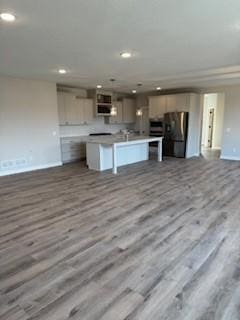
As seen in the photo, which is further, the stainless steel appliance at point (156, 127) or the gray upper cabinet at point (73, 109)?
the stainless steel appliance at point (156, 127)

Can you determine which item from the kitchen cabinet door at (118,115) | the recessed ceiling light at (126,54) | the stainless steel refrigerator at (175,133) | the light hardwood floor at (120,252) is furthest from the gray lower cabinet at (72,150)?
the recessed ceiling light at (126,54)

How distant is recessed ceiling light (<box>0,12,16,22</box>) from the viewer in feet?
8.20

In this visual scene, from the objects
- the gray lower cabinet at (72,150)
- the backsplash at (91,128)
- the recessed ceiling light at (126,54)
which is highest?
the recessed ceiling light at (126,54)

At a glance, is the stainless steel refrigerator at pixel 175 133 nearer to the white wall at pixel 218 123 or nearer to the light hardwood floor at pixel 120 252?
the white wall at pixel 218 123

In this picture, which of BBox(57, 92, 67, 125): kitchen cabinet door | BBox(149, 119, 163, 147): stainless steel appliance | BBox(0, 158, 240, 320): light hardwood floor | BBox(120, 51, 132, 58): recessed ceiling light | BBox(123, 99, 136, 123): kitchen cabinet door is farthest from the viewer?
BBox(123, 99, 136, 123): kitchen cabinet door

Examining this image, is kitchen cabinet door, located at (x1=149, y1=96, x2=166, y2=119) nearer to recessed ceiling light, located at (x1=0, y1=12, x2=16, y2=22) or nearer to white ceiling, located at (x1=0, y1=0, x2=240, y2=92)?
white ceiling, located at (x1=0, y1=0, x2=240, y2=92)

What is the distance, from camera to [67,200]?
4.30m

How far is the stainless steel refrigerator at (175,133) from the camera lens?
27.6 feet

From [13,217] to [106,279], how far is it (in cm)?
208

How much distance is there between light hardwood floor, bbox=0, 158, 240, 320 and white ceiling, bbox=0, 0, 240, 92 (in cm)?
262

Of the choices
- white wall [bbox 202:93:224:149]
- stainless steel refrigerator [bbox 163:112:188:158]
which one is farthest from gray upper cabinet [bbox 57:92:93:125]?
white wall [bbox 202:93:224:149]

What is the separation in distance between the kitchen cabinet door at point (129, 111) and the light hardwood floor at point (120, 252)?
224 inches

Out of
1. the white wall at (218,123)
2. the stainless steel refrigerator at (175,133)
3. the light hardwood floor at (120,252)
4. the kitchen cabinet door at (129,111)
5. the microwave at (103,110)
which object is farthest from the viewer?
the white wall at (218,123)

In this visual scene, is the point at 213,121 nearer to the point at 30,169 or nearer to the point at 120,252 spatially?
the point at 30,169
